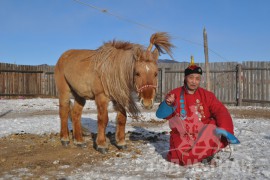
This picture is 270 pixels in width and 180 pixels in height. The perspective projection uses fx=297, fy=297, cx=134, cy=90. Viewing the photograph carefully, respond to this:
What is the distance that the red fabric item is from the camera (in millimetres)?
4020

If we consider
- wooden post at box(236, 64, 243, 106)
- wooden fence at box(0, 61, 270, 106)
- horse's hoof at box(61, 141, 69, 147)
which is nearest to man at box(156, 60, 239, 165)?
horse's hoof at box(61, 141, 69, 147)

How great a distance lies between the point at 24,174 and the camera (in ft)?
12.3

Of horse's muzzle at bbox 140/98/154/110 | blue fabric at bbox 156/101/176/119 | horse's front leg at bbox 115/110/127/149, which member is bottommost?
horse's front leg at bbox 115/110/127/149

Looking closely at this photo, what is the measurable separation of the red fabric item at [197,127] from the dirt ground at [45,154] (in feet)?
2.73

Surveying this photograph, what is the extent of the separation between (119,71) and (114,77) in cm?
14

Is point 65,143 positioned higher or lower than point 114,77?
lower

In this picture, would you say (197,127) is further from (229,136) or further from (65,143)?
(65,143)

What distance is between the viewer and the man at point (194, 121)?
4.02 meters

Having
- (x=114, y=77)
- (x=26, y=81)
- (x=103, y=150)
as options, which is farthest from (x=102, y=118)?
(x=26, y=81)

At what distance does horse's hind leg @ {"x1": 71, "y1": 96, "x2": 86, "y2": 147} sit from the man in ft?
6.39

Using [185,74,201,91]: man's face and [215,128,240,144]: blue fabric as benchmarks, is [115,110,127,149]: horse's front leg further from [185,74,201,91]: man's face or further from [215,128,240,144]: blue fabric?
[215,128,240,144]: blue fabric

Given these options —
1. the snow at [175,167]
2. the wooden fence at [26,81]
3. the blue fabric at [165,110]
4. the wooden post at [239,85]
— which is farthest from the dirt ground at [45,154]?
the wooden fence at [26,81]

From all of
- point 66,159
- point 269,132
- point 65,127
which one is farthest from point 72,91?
point 269,132

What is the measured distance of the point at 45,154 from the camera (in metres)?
4.90
